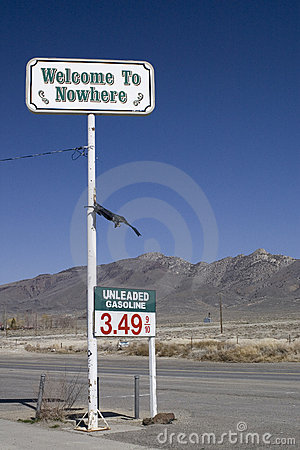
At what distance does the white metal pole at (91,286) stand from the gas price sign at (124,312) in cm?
14

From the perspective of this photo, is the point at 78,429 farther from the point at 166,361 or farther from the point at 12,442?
the point at 166,361

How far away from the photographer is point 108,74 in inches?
490

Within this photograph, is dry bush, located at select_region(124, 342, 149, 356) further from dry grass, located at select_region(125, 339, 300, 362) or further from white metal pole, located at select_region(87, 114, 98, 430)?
white metal pole, located at select_region(87, 114, 98, 430)

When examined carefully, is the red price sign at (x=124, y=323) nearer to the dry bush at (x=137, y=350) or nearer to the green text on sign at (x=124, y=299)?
the green text on sign at (x=124, y=299)

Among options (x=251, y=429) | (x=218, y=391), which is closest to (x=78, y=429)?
(x=251, y=429)

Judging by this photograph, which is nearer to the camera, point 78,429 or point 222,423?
point 78,429

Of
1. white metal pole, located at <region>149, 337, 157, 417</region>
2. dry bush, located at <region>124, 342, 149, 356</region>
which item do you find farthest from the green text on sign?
dry bush, located at <region>124, 342, 149, 356</region>

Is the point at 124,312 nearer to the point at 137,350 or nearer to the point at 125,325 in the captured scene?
the point at 125,325

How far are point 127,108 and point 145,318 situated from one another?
168 inches

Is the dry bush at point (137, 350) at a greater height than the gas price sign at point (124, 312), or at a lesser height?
lesser

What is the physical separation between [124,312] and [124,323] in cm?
21

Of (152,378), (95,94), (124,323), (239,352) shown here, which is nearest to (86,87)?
(95,94)

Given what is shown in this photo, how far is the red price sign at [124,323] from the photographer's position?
36.5 ft

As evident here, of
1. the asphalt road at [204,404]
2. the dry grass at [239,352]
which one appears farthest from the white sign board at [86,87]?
the dry grass at [239,352]
